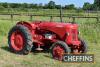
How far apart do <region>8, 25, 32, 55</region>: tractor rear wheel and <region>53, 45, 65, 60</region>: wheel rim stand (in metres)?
0.91

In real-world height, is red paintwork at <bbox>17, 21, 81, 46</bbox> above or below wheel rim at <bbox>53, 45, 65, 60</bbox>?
above

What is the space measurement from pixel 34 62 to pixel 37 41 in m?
1.95

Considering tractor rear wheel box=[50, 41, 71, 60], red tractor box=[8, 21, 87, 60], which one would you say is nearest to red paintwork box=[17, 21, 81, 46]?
red tractor box=[8, 21, 87, 60]

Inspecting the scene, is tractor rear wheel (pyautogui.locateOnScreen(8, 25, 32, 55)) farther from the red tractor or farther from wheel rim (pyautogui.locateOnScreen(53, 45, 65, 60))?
wheel rim (pyautogui.locateOnScreen(53, 45, 65, 60))

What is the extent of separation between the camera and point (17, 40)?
12594mm

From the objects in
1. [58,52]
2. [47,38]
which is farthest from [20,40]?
[58,52]

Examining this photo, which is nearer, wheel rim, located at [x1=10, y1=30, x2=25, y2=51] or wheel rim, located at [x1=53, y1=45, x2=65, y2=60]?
wheel rim, located at [x1=53, y1=45, x2=65, y2=60]

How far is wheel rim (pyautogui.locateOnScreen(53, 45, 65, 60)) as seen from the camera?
37.4ft

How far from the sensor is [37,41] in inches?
495

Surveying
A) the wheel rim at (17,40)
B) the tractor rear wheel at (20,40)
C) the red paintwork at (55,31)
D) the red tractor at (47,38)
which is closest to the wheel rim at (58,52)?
the red tractor at (47,38)

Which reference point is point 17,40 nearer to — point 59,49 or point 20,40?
point 20,40

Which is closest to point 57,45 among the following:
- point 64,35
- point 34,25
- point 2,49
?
point 64,35

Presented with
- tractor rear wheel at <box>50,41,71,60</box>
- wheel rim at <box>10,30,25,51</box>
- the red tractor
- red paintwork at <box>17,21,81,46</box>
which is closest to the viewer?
tractor rear wheel at <box>50,41,71,60</box>

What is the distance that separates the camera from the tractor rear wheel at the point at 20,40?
39.4ft
